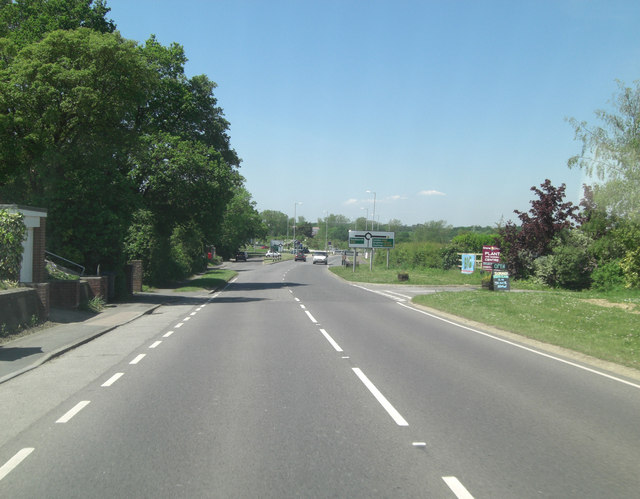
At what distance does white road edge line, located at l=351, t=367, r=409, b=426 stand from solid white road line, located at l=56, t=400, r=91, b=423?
373cm

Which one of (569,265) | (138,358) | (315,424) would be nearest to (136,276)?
(138,358)

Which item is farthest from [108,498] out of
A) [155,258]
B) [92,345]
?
[155,258]

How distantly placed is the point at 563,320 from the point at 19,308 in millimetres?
14861

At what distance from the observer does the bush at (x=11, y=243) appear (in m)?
13.9

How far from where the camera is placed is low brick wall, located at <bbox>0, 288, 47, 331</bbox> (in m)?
12.3

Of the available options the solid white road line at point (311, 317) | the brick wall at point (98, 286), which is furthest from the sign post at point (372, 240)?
the brick wall at point (98, 286)

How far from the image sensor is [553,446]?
564cm

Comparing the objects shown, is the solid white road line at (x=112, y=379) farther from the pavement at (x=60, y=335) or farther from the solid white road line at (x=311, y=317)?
the solid white road line at (x=311, y=317)

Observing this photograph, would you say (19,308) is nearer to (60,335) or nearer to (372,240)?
(60,335)

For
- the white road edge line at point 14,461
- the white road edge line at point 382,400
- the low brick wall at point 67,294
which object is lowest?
the white road edge line at point 14,461

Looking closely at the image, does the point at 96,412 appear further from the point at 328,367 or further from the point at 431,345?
the point at 431,345

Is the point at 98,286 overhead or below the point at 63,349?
overhead

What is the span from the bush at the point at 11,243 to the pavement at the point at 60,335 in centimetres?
167

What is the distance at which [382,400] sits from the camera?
7340 mm
